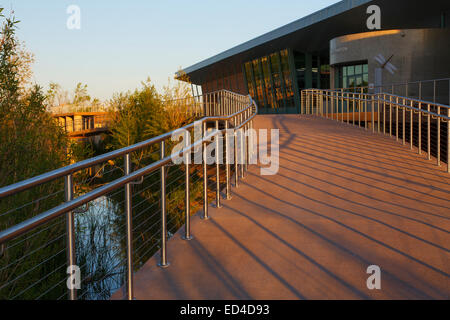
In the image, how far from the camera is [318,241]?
385 centimetres

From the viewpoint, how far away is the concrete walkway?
117 inches

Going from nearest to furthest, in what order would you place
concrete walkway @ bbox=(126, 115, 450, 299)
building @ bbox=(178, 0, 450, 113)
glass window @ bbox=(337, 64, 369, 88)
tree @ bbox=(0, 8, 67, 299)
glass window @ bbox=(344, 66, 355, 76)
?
concrete walkway @ bbox=(126, 115, 450, 299) < tree @ bbox=(0, 8, 67, 299) < building @ bbox=(178, 0, 450, 113) < glass window @ bbox=(337, 64, 369, 88) < glass window @ bbox=(344, 66, 355, 76)

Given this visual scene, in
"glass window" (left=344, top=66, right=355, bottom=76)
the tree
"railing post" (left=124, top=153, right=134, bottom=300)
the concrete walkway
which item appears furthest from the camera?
"glass window" (left=344, top=66, right=355, bottom=76)

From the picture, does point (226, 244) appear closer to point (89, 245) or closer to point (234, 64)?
point (89, 245)

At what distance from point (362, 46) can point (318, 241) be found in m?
20.5

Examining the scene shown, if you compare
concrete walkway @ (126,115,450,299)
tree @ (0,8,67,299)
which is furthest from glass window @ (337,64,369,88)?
tree @ (0,8,67,299)

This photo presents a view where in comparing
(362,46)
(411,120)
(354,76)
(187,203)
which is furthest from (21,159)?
(354,76)

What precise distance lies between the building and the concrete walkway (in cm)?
1440

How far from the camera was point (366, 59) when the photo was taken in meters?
21.9

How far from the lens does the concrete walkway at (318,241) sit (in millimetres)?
2977

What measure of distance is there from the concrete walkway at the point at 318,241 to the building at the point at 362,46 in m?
14.4

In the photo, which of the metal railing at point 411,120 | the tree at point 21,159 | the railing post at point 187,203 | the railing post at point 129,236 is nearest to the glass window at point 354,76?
the metal railing at point 411,120

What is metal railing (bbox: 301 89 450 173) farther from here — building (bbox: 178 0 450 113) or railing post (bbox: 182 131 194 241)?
railing post (bbox: 182 131 194 241)

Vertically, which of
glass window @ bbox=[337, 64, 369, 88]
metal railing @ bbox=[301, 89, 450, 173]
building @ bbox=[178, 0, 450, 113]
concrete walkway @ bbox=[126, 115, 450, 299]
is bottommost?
concrete walkway @ bbox=[126, 115, 450, 299]
